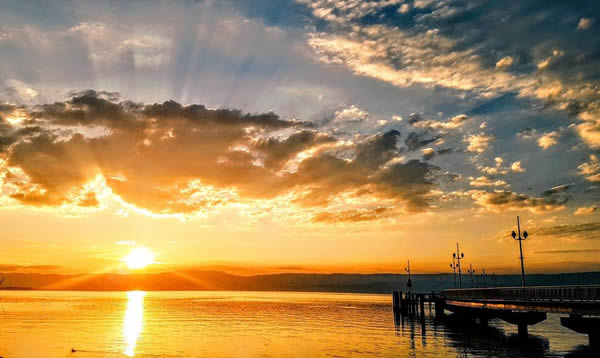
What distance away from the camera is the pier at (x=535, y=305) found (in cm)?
3825

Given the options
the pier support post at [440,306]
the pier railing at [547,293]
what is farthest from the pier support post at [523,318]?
the pier support post at [440,306]

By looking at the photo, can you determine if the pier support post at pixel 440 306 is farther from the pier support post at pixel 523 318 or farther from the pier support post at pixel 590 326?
the pier support post at pixel 590 326

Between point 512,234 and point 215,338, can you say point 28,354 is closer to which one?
point 215,338

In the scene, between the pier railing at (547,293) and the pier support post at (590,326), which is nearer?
the pier railing at (547,293)

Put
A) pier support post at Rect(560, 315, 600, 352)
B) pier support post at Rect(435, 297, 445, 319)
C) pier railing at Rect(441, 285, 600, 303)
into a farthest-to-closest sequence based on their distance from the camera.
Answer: pier support post at Rect(435, 297, 445, 319)
pier support post at Rect(560, 315, 600, 352)
pier railing at Rect(441, 285, 600, 303)

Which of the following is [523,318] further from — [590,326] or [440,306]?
[440,306]

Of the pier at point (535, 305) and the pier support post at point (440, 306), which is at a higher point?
the pier at point (535, 305)

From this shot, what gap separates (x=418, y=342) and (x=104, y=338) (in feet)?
115

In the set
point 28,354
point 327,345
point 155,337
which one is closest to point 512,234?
point 327,345

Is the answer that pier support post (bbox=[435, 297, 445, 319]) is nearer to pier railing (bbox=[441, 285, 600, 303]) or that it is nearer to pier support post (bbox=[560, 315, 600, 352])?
pier railing (bbox=[441, 285, 600, 303])

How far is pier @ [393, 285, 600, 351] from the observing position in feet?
125

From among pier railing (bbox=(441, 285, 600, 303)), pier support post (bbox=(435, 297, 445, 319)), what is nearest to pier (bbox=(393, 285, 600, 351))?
pier railing (bbox=(441, 285, 600, 303))

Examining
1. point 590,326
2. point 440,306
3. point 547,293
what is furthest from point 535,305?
point 440,306

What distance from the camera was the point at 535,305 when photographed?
4428cm
